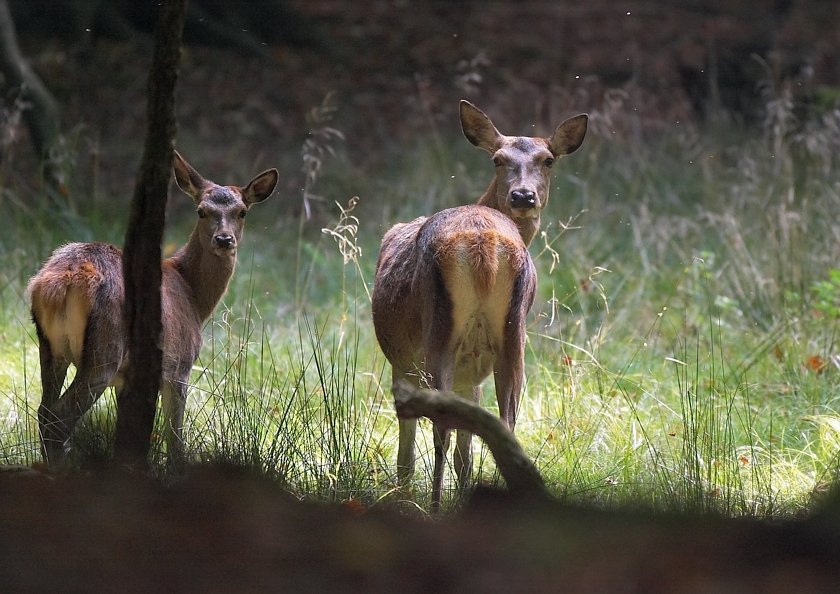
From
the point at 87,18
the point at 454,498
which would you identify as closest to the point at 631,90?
the point at 87,18

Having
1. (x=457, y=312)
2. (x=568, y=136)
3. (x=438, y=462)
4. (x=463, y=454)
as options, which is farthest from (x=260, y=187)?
(x=438, y=462)

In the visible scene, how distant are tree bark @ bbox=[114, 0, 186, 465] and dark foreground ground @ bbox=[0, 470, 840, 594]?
124cm

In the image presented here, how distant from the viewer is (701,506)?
3.94 metres

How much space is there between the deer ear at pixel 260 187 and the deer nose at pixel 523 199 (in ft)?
4.04

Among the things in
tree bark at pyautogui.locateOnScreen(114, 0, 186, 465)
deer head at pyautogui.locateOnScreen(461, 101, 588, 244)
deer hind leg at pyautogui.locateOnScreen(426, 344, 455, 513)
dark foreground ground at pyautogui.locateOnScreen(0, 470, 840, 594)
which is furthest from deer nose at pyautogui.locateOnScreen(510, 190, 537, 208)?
dark foreground ground at pyautogui.locateOnScreen(0, 470, 840, 594)

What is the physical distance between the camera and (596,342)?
244 inches

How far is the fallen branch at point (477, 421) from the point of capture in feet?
11.8

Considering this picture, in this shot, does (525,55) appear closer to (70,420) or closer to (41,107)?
(41,107)

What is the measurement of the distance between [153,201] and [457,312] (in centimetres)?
139

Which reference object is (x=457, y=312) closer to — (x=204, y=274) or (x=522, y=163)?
(x=522, y=163)

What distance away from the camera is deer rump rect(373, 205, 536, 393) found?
477 centimetres

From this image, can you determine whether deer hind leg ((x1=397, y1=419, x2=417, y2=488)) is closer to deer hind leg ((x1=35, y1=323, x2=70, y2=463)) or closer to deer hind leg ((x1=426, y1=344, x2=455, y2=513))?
deer hind leg ((x1=426, y1=344, x2=455, y2=513))

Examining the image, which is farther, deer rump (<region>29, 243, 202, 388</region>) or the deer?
deer rump (<region>29, 243, 202, 388</region>)

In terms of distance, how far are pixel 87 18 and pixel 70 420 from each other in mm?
9790
